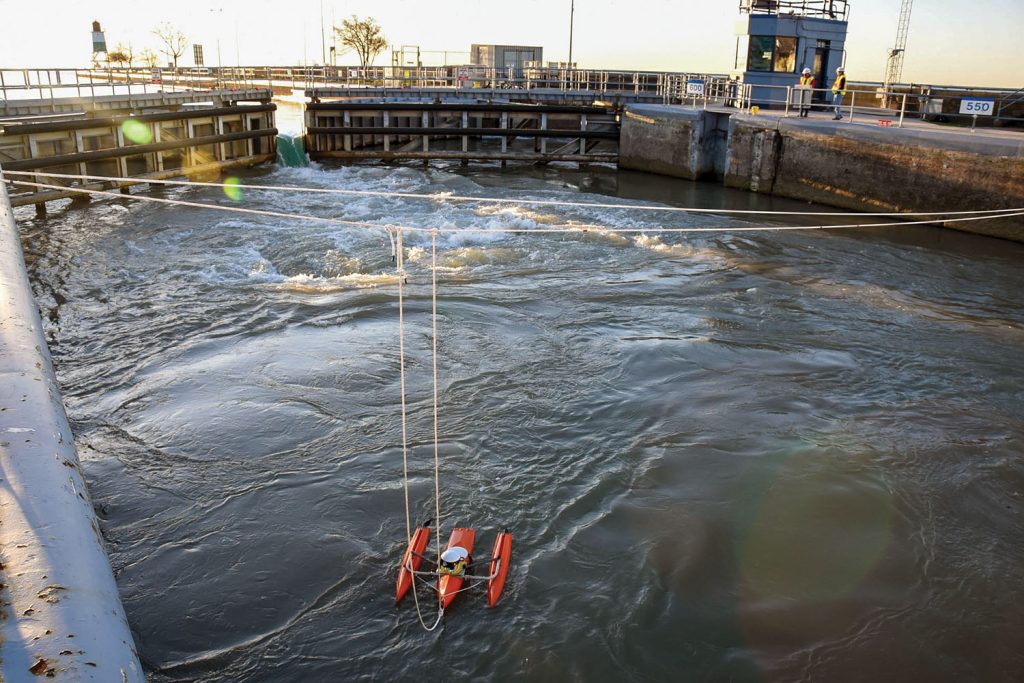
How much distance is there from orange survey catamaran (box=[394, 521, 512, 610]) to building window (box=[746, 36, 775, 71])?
84.6ft

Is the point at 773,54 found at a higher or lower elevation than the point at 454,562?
higher

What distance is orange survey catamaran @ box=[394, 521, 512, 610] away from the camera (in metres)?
5.84

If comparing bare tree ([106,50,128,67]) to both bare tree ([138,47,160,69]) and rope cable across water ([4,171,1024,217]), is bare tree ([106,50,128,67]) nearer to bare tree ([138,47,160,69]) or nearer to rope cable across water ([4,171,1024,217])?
bare tree ([138,47,160,69])

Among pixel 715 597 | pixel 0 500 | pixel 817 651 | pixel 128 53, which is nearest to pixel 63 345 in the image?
pixel 0 500

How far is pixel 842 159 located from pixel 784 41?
9.38 meters

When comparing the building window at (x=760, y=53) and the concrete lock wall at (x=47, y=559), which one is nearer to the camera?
the concrete lock wall at (x=47, y=559)

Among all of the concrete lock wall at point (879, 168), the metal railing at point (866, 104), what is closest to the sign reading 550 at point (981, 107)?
the metal railing at point (866, 104)

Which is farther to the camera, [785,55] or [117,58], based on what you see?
[117,58]

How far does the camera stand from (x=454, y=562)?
5.85 meters

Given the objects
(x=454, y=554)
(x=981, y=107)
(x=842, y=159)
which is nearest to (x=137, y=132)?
(x=842, y=159)

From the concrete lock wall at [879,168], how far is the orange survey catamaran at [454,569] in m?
14.7

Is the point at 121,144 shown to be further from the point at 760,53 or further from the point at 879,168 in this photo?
the point at 760,53

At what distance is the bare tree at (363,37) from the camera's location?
196 ft

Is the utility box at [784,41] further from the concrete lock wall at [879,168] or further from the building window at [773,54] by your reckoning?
the concrete lock wall at [879,168]
